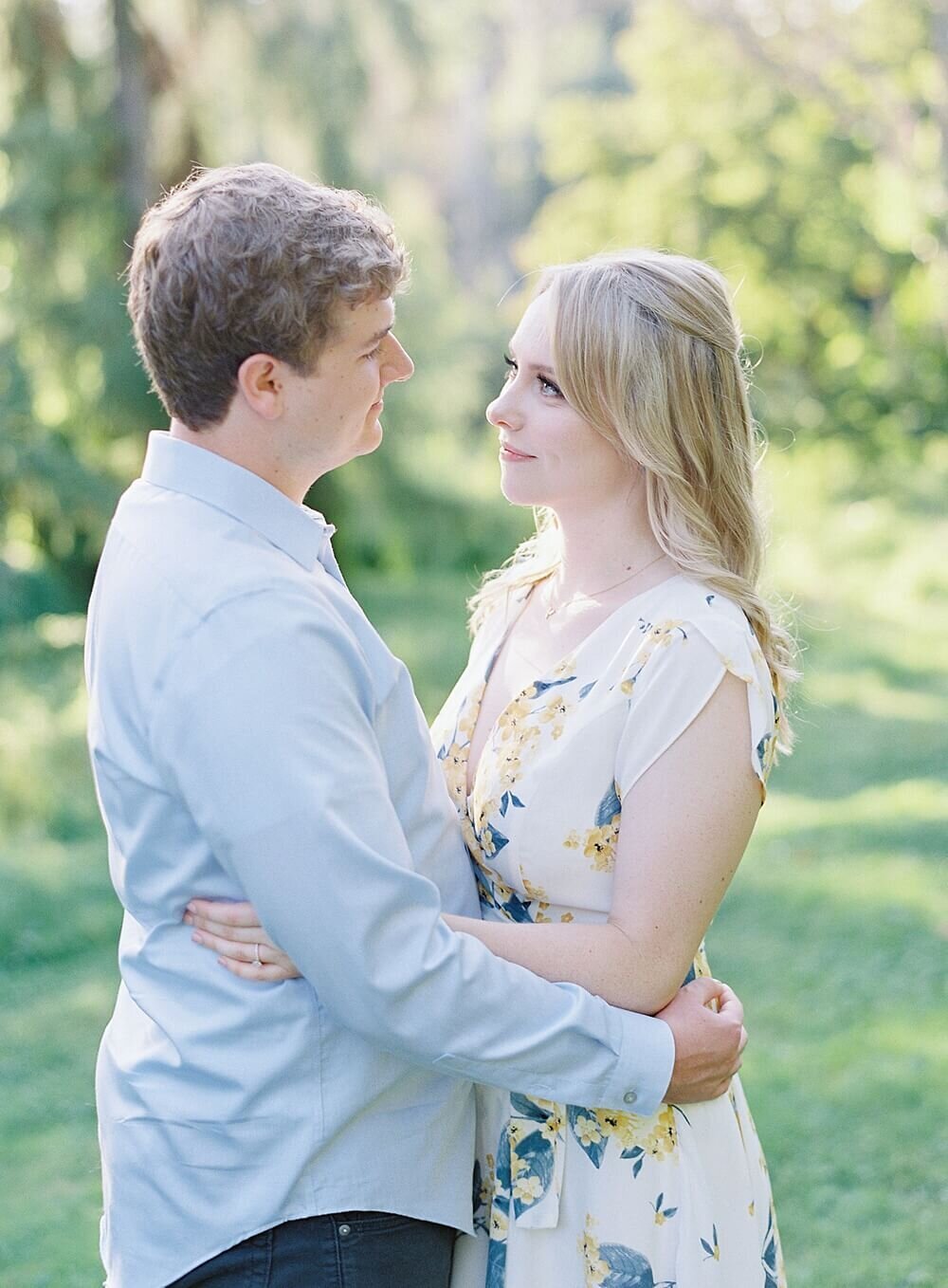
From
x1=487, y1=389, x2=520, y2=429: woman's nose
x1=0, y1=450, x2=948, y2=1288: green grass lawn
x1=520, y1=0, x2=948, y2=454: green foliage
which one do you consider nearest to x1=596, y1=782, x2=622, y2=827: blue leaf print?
x1=487, y1=389, x2=520, y2=429: woman's nose

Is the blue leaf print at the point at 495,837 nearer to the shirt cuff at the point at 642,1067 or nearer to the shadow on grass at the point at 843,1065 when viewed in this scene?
the shirt cuff at the point at 642,1067

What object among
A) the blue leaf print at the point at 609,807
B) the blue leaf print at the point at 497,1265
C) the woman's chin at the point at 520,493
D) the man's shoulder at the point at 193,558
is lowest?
the blue leaf print at the point at 497,1265

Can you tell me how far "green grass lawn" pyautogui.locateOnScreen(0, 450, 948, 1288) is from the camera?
3525mm

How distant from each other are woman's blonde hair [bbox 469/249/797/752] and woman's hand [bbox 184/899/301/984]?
77 cm

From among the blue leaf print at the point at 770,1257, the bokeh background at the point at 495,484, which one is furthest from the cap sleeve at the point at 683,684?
the blue leaf print at the point at 770,1257

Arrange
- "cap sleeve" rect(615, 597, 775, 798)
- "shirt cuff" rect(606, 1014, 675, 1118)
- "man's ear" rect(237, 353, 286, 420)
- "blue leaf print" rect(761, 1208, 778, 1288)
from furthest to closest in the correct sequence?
"blue leaf print" rect(761, 1208, 778, 1288), "cap sleeve" rect(615, 597, 775, 798), "shirt cuff" rect(606, 1014, 675, 1118), "man's ear" rect(237, 353, 286, 420)

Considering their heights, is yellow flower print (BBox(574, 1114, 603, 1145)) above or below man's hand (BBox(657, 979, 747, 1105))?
below

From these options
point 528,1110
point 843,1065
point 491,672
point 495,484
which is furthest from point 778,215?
point 528,1110

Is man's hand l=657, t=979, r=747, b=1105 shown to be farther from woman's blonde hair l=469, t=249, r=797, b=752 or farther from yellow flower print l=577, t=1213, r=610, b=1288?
woman's blonde hair l=469, t=249, r=797, b=752

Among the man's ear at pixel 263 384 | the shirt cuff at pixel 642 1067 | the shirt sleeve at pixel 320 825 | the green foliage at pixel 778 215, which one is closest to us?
the shirt sleeve at pixel 320 825

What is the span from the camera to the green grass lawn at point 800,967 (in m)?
3.53

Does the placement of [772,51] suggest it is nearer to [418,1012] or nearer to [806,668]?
[806,668]

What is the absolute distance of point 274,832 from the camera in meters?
1.43

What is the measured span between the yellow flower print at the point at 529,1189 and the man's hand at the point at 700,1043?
0.21m
